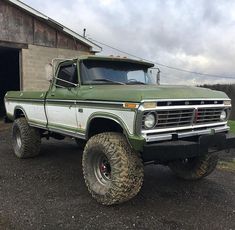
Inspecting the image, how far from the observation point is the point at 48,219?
15.1ft

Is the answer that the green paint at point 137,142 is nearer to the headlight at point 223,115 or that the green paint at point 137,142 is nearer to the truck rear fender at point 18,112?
the headlight at point 223,115

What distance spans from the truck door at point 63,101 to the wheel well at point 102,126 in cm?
40

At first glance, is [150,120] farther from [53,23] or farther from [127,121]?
[53,23]

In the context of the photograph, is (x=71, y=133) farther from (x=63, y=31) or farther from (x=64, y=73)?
(x=63, y=31)

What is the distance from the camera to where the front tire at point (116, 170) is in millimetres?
4859

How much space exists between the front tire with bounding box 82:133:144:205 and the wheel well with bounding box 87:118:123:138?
28 cm

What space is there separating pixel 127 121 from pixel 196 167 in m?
2.12

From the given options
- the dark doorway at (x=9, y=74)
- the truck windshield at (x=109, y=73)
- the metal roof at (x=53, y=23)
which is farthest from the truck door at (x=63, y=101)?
the dark doorway at (x=9, y=74)

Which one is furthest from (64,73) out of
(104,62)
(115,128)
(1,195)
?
(1,195)

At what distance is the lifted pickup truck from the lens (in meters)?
4.75

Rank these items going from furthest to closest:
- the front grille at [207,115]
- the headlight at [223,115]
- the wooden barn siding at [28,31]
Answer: the wooden barn siding at [28,31]
the headlight at [223,115]
the front grille at [207,115]

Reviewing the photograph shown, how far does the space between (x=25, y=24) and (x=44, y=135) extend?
885 cm

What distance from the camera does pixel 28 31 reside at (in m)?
15.8

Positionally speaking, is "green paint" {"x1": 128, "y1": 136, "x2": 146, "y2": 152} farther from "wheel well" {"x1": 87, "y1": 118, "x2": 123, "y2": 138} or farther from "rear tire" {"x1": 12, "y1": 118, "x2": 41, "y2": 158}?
"rear tire" {"x1": 12, "y1": 118, "x2": 41, "y2": 158}
